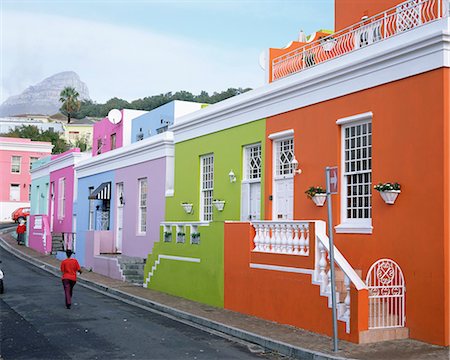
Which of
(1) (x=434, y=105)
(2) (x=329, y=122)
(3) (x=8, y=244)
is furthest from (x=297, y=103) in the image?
(3) (x=8, y=244)

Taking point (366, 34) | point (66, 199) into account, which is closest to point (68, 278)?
point (366, 34)

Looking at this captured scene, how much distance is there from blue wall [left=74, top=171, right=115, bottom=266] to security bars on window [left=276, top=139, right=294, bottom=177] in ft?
38.5

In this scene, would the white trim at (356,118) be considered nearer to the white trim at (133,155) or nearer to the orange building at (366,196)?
the orange building at (366,196)

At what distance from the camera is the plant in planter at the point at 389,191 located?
11352 mm

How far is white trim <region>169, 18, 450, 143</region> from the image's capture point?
1086 centimetres

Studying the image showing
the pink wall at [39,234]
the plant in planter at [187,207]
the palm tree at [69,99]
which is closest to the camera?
the plant in planter at [187,207]

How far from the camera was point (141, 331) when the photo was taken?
39.7 feet

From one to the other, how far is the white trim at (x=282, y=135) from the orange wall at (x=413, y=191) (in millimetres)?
Answer: 1668

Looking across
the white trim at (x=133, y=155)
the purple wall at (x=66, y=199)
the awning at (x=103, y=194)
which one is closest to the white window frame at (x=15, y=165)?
the purple wall at (x=66, y=199)

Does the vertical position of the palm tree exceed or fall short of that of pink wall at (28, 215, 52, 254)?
it exceeds it

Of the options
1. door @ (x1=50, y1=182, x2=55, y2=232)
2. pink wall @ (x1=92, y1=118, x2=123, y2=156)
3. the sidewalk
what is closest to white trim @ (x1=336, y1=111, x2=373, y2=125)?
the sidewalk

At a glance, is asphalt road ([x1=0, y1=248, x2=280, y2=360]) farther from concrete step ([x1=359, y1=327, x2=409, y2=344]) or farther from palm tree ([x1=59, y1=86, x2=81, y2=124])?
palm tree ([x1=59, y1=86, x2=81, y2=124])

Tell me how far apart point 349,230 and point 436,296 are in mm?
2580

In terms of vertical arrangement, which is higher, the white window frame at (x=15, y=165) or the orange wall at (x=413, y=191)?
the white window frame at (x=15, y=165)
